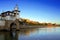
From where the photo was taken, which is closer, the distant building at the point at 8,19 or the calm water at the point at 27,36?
the calm water at the point at 27,36

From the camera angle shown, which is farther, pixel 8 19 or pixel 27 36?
pixel 8 19

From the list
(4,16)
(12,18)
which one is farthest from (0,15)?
(12,18)

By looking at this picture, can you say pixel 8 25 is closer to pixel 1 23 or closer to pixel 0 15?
pixel 1 23

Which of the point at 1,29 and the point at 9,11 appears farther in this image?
the point at 9,11

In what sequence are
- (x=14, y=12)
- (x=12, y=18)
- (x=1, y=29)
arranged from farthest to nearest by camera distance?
(x=14, y=12) < (x=12, y=18) < (x=1, y=29)

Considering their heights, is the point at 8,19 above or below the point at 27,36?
above

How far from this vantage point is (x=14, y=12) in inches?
1738

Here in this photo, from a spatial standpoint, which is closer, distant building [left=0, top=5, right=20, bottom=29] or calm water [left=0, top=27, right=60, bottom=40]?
calm water [left=0, top=27, right=60, bottom=40]

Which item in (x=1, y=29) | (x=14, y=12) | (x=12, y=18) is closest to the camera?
(x=1, y=29)

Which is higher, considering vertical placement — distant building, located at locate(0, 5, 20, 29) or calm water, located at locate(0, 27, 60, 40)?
distant building, located at locate(0, 5, 20, 29)

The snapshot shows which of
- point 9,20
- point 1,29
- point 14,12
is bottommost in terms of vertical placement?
point 1,29

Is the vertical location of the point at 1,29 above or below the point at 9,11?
below

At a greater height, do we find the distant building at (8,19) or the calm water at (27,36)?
the distant building at (8,19)

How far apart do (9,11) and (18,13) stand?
503 centimetres
